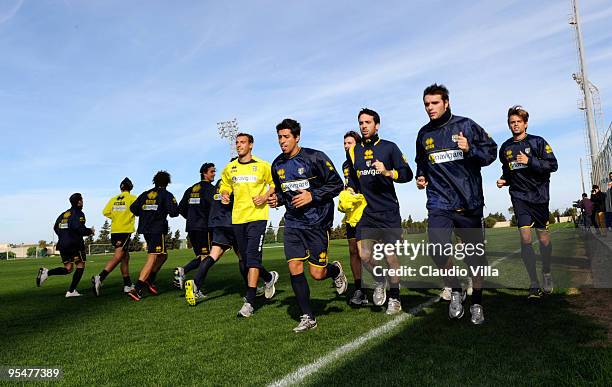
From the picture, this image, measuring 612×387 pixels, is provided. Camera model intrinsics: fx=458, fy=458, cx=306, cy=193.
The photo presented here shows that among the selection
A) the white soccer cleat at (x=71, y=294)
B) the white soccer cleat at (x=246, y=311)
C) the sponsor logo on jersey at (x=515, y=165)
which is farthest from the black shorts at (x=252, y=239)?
the white soccer cleat at (x=71, y=294)

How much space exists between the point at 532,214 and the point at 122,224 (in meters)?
7.01

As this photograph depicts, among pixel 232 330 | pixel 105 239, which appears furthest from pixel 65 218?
pixel 105 239

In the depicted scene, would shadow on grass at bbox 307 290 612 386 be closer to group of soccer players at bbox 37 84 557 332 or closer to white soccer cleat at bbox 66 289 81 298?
group of soccer players at bbox 37 84 557 332

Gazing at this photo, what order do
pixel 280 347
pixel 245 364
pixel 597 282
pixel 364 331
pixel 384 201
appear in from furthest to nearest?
pixel 597 282
pixel 384 201
pixel 364 331
pixel 280 347
pixel 245 364

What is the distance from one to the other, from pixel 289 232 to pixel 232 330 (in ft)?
3.79

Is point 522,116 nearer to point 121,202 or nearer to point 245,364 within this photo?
point 245,364

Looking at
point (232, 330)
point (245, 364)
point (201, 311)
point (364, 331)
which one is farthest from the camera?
point (201, 311)

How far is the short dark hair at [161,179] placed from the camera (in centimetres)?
830

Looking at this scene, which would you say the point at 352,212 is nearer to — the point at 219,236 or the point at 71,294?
the point at 219,236

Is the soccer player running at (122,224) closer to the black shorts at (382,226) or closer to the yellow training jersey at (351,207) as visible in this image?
the yellow training jersey at (351,207)

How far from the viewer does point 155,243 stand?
7980 mm

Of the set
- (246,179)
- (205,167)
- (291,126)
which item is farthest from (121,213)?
(291,126)

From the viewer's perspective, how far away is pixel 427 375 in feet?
9.54

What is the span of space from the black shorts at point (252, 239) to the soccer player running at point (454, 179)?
7.23 feet
